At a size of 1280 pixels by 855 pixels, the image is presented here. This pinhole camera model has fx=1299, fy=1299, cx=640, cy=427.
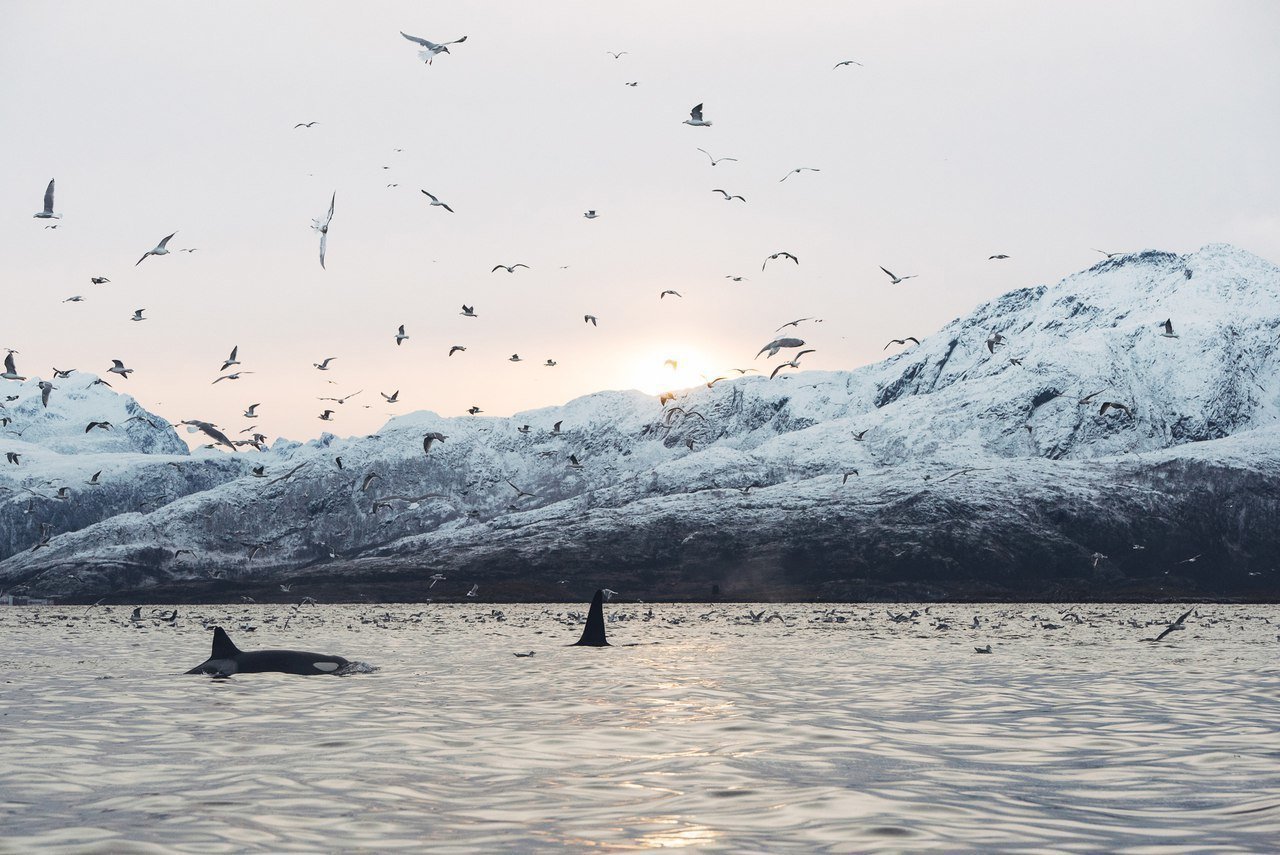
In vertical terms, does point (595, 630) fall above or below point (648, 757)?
above

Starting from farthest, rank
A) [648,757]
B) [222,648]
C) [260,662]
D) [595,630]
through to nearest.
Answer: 1. [595,630]
2. [260,662]
3. [222,648]
4. [648,757]

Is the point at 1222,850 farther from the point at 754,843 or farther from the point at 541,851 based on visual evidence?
the point at 541,851

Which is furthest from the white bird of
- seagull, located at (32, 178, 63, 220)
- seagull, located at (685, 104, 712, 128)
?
seagull, located at (685, 104, 712, 128)

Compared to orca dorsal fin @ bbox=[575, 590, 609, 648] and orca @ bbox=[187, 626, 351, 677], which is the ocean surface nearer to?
orca @ bbox=[187, 626, 351, 677]

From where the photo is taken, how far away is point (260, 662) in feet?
119

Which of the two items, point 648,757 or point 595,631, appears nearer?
point 648,757

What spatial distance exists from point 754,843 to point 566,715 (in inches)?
506

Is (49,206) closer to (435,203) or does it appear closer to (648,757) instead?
(435,203)

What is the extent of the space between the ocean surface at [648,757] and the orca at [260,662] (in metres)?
1.06

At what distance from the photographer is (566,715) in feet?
84.5

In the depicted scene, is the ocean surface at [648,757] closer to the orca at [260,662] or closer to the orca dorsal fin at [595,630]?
the orca at [260,662]

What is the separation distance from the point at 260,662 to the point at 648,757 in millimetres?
19588

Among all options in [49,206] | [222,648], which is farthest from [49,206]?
[222,648]

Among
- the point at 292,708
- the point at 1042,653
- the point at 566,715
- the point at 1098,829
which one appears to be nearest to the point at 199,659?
the point at 292,708
